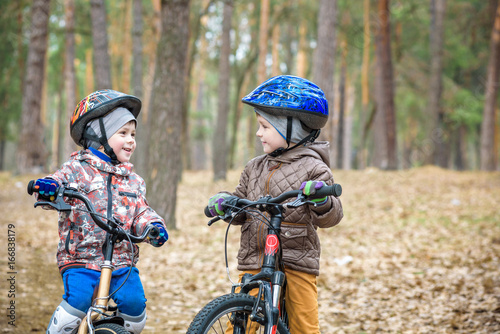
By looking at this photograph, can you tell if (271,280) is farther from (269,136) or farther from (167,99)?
(167,99)

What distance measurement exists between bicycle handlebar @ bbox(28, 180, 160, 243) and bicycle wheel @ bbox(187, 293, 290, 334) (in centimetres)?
54

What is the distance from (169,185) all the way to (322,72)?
17.5 feet

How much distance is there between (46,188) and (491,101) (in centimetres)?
1889

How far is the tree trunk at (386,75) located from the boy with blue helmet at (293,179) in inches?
647

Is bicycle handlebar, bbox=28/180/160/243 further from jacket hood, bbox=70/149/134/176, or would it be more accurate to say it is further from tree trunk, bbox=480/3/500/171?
tree trunk, bbox=480/3/500/171

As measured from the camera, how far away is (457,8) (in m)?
22.2

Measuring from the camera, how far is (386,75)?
61.6 ft

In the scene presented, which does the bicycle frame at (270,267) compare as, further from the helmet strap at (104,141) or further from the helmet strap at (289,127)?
the helmet strap at (104,141)

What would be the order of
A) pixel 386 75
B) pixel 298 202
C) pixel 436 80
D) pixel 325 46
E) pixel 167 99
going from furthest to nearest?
1. pixel 386 75
2. pixel 436 80
3. pixel 325 46
4. pixel 167 99
5. pixel 298 202

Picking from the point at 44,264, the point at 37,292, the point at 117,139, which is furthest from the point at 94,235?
the point at 44,264

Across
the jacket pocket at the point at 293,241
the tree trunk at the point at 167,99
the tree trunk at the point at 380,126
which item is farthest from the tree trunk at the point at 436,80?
the jacket pocket at the point at 293,241

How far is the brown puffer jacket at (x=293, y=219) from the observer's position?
117 inches

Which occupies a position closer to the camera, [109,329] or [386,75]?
[109,329]

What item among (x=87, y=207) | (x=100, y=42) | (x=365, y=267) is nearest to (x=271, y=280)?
(x=87, y=207)
